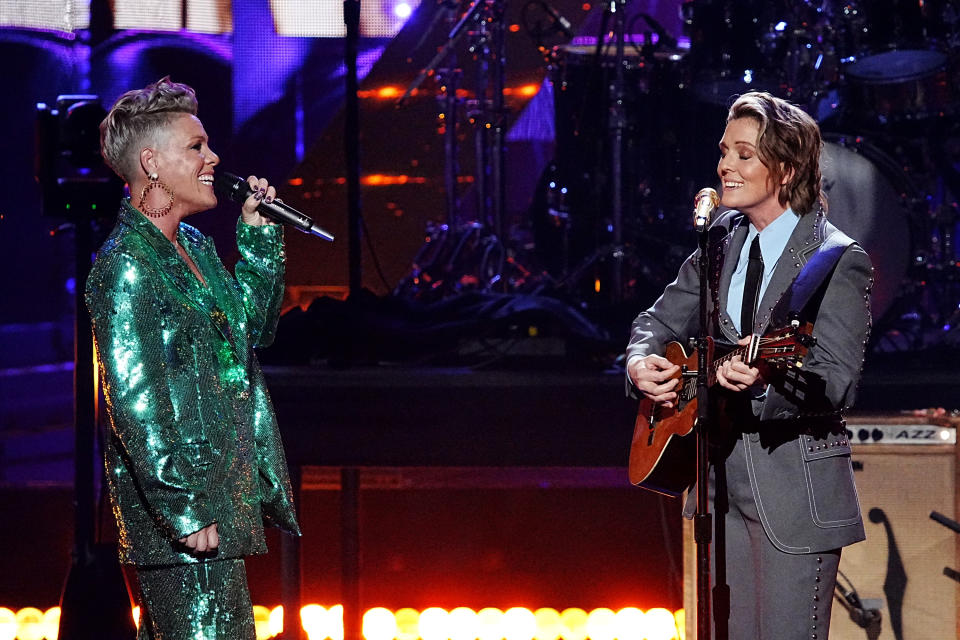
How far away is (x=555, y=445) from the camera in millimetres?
4148

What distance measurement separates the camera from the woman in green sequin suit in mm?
2115

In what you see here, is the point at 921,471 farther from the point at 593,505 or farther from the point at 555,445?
the point at 593,505

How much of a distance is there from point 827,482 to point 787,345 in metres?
0.38

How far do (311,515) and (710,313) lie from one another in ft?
8.84

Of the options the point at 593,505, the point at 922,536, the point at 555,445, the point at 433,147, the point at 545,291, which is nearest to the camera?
the point at 922,536

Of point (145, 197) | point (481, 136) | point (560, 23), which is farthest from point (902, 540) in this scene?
point (560, 23)

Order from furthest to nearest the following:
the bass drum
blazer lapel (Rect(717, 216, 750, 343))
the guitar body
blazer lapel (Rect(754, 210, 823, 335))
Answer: the bass drum, the guitar body, blazer lapel (Rect(717, 216, 750, 343)), blazer lapel (Rect(754, 210, 823, 335))

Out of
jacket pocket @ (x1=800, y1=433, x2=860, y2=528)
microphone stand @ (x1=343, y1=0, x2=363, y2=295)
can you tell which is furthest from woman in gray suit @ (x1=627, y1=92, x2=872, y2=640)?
microphone stand @ (x1=343, y1=0, x2=363, y2=295)

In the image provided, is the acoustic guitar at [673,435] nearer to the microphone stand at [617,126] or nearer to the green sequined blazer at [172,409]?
the green sequined blazer at [172,409]

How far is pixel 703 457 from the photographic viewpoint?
2.33 meters

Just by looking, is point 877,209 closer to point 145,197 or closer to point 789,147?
point 789,147

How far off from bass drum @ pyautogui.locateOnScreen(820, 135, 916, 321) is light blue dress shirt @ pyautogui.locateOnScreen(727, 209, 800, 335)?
3420 mm

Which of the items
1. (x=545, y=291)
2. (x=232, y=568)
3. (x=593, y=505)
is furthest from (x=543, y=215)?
(x=232, y=568)

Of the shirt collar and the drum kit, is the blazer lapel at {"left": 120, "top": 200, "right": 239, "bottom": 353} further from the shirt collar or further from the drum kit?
the drum kit
